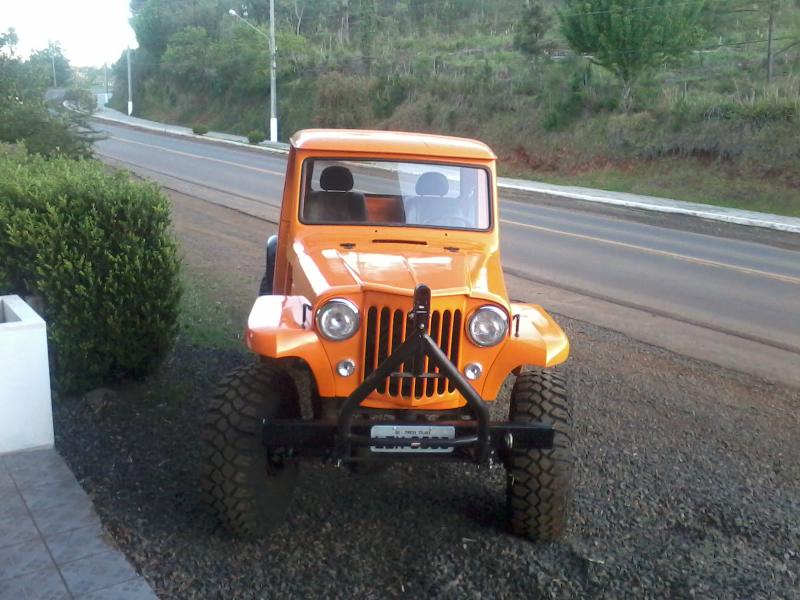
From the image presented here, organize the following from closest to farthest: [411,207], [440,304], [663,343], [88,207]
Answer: [440,304] → [411,207] → [88,207] → [663,343]

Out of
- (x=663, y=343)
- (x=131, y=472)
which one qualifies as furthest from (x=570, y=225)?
(x=131, y=472)

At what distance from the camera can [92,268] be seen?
5.87m

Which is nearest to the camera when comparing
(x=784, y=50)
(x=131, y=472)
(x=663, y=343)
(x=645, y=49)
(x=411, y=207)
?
(x=131, y=472)

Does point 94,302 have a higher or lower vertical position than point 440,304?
lower

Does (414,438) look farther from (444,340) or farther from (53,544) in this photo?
(53,544)

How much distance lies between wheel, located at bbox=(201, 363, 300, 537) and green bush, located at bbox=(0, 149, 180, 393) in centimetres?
193

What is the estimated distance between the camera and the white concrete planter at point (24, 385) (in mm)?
5070

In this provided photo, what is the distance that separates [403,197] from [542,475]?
7.29 feet

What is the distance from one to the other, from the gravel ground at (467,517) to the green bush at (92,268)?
13.1 inches

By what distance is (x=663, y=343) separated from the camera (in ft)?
29.5

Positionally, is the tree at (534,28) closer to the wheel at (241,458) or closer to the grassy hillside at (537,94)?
the grassy hillside at (537,94)

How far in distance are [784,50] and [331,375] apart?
34535 mm

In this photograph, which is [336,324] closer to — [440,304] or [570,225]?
[440,304]

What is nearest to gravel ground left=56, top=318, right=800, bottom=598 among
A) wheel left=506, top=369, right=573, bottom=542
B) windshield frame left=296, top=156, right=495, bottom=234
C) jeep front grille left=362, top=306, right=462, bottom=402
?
wheel left=506, top=369, right=573, bottom=542
